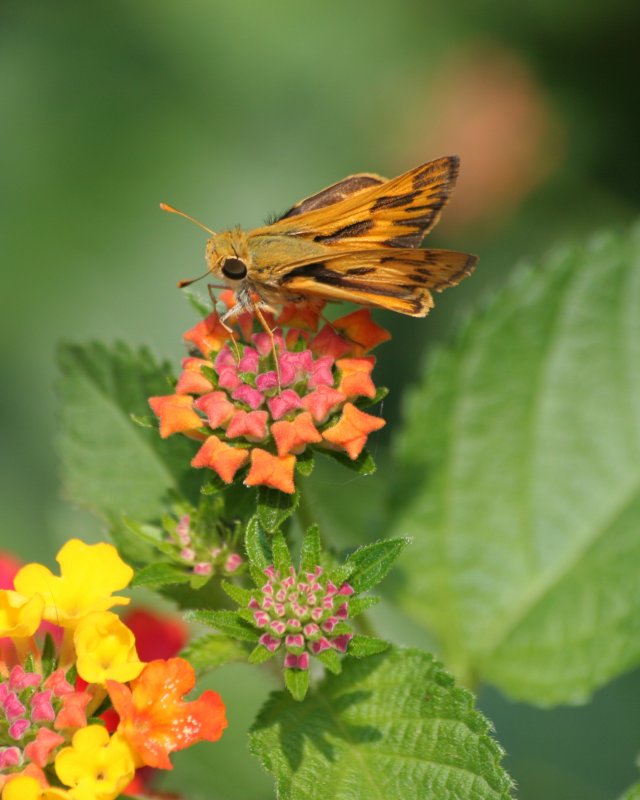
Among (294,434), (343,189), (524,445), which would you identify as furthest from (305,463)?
(524,445)

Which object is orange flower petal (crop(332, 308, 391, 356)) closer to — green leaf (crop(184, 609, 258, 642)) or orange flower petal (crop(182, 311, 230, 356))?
orange flower petal (crop(182, 311, 230, 356))

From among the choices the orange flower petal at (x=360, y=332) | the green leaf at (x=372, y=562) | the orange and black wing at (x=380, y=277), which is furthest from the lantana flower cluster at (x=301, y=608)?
the orange and black wing at (x=380, y=277)

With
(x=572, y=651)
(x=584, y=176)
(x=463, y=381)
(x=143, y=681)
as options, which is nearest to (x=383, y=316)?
(x=584, y=176)

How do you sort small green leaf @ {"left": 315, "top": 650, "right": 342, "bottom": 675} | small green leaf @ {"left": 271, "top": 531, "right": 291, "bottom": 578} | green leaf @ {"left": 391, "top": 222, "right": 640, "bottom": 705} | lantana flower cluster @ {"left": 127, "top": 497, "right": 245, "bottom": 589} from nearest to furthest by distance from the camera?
small green leaf @ {"left": 315, "top": 650, "right": 342, "bottom": 675} → small green leaf @ {"left": 271, "top": 531, "right": 291, "bottom": 578} → lantana flower cluster @ {"left": 127, "top": 497, "right": 245, "bottom": 589} → green leaf @ {"left": 391, "top": 222, "right": 640, "bottom": 705}

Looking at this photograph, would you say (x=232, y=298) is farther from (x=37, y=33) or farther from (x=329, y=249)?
(x=37, y=33)

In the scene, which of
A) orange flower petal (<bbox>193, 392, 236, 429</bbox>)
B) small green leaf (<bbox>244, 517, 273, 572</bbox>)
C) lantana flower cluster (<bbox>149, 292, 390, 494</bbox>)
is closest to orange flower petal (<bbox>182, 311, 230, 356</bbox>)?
lantana flower cluster (<bbox>149, 292, 390, 494</bbox>)

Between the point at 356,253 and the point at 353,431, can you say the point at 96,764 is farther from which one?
the point at 356,253
